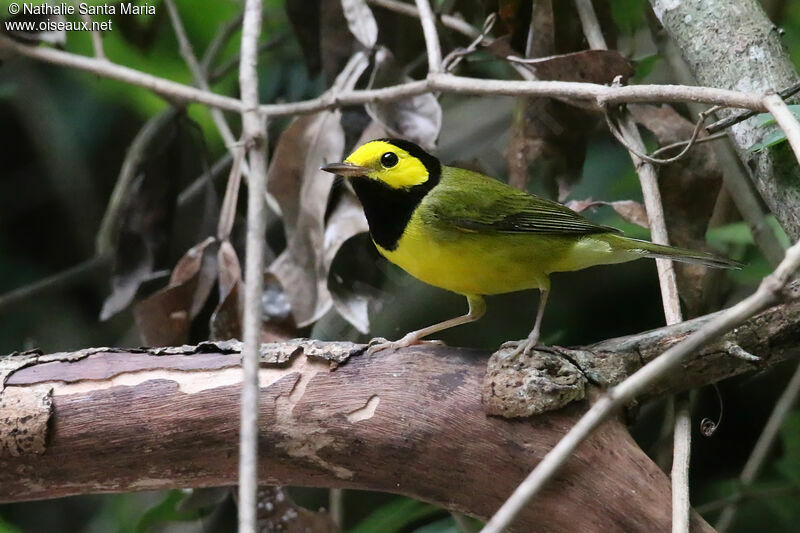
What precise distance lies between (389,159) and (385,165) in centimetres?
3

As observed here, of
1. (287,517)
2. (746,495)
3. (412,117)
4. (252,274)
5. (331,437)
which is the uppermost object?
(412,117)

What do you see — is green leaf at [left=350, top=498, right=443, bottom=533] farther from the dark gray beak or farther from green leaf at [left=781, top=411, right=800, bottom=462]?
green leaf at [left=781, top=411, right=800, bottom=462]

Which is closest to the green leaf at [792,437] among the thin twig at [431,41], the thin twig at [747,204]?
the thin twig at [747,204]

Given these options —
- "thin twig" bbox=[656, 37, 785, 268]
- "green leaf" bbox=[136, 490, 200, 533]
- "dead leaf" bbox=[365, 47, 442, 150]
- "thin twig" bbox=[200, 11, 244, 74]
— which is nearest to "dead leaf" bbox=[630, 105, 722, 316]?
"thin twig" bbox=[656, 37, 785, 268]

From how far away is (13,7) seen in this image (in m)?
3.65

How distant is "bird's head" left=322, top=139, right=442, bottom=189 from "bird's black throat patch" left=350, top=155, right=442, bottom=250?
0.05 ft

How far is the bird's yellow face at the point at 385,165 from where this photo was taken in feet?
9.50

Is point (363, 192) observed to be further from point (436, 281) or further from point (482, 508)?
point (482, 508)

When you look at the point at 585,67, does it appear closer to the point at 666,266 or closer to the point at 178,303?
the point at 666,266

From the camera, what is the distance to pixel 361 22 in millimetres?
3387

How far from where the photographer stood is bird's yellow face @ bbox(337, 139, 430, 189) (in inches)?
114

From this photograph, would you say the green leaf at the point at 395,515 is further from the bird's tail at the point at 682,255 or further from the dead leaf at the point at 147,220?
the dead leaf at the point at 147,220

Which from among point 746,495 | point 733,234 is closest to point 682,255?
point 733,234

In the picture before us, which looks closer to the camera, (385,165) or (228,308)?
(385,165)
